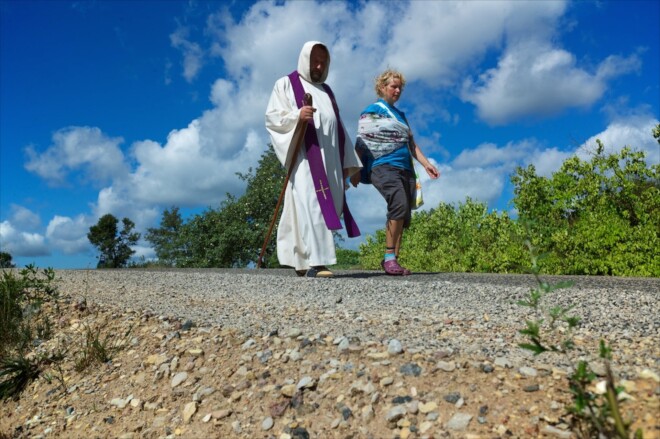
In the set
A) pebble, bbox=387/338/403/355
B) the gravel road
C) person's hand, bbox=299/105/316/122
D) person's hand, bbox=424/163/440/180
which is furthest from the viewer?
person's hand, bbox=424/163/440/180

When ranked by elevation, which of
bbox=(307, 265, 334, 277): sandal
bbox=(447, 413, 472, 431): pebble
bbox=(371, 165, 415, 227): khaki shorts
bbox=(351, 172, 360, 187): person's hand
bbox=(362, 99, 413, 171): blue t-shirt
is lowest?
bbox=(447, 413, 472, 431): pebble

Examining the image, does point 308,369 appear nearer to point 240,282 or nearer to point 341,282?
point 341,282

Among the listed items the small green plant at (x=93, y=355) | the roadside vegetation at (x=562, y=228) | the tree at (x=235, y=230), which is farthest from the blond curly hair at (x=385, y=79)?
the tree at (x=235, y=230)

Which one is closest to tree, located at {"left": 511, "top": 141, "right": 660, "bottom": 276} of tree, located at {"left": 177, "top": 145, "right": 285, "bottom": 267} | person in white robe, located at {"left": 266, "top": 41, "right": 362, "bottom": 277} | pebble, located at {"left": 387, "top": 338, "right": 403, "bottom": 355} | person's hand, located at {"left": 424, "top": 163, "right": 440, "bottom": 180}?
person's hand, located at {"left": 424, "top": 163, "right": 440, "bottom": 180}

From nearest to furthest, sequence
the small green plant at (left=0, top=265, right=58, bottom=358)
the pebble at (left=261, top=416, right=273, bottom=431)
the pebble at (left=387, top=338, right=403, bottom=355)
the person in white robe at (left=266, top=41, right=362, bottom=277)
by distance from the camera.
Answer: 1. the pebble at (left=261, top=416, right=273, bottom=431)
2. the pebble at (left=387, top=338, right=403, bottom=355)
3. the small green plant at (left=0, top=265, right=58, bottom=358)
4. the person in white robe at (left=266, top=41, right=362, bottom=277)

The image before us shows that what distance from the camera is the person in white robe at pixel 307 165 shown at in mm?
6363

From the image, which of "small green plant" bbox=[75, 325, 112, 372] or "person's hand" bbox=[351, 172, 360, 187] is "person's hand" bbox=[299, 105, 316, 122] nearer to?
"person's hand" bbox=[351, 172, 360, 187]

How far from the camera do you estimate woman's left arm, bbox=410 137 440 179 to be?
23.0ft

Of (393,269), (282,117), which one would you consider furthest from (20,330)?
(393,269)

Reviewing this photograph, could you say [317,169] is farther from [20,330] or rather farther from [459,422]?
[459,422]

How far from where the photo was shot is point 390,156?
21.7 feet

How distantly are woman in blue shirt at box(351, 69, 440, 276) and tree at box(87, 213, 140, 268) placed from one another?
1170 centimetres

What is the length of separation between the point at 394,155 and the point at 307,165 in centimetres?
103

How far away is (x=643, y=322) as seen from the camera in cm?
358
